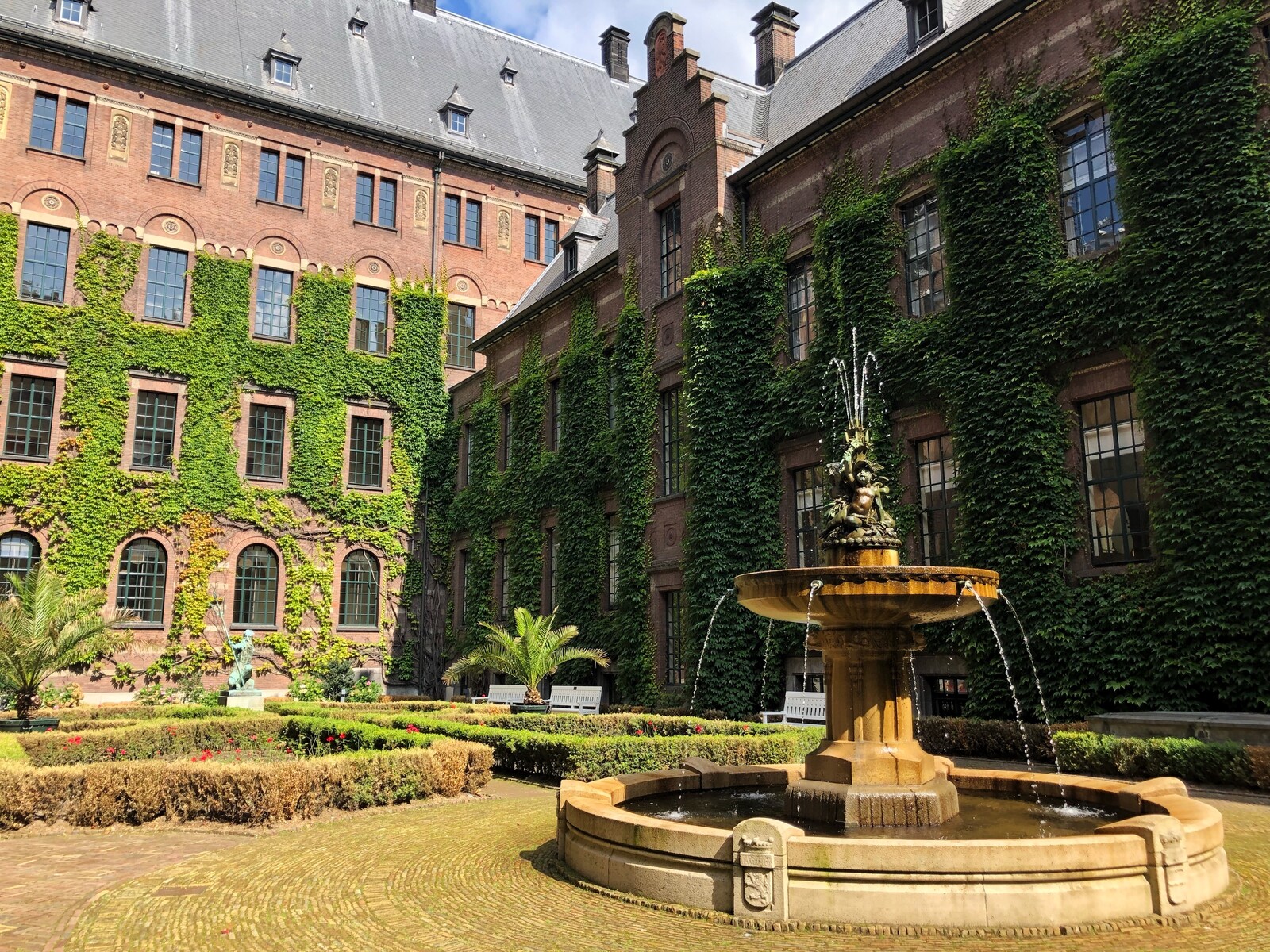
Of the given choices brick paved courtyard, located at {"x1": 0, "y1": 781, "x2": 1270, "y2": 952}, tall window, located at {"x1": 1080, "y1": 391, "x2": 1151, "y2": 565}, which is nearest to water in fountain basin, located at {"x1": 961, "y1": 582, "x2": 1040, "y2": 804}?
tall window, located at {"x1": 1080, "y1": 391, "x2": 1151, "y2": 565}

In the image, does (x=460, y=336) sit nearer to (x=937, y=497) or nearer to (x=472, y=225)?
(x=472, y=225)

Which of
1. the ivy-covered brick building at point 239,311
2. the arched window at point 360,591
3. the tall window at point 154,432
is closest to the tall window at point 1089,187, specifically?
the ivy-covered brick building at point 239,311

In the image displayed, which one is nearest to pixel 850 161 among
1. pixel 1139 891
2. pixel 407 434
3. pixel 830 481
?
pixel 830 481

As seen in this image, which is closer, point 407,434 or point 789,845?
point 789,845

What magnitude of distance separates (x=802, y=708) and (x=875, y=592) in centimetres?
1058

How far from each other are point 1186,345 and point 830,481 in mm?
7766

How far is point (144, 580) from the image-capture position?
30.0 meters

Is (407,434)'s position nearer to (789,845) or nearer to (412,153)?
(412,153)

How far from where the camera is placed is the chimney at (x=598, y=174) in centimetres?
3631

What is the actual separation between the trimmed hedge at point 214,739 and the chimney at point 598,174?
2392 cm

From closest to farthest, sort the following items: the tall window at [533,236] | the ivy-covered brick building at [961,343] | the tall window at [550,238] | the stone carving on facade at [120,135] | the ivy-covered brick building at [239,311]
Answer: the ivy-covered brick building at [961,343], the ivy-covered brick building at [239,311], the stone carving on facade at [120,135], the tall window at [533,236], the tall window at [550,238]

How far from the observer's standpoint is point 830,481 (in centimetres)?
946

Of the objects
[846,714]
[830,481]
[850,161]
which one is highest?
[850,161]

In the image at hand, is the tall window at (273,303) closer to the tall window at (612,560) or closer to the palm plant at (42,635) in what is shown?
the palm plant at (42,635)
